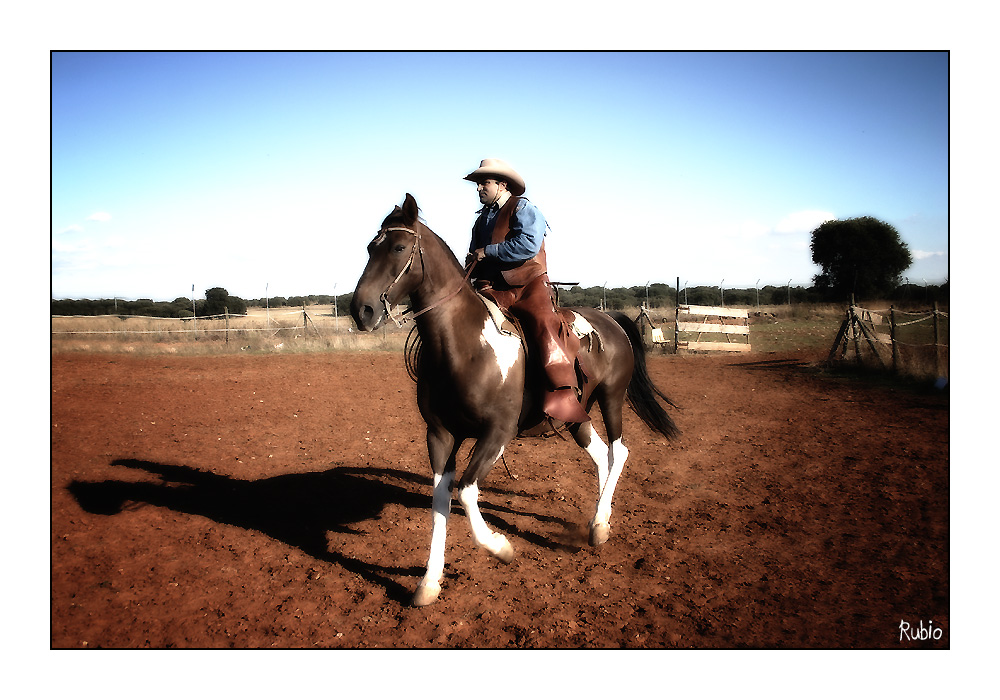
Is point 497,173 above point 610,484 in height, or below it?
above

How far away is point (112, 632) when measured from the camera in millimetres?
3576

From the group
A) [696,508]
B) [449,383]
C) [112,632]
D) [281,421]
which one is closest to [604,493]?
[696,508]

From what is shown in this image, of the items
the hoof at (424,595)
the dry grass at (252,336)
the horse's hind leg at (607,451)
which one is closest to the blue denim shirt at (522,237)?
the horse's hind leg at (607,451)

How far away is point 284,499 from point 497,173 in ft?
14.1

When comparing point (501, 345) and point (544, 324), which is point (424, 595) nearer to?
point (501, 345)

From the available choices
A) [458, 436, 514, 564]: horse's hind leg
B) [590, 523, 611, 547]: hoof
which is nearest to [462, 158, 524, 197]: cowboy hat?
[458, 436, 514, 564]: horse's hind leg

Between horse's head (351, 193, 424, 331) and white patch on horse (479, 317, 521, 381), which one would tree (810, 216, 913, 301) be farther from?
horse's head (351, 193, 424, 331)

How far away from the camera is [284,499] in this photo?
6066 mm

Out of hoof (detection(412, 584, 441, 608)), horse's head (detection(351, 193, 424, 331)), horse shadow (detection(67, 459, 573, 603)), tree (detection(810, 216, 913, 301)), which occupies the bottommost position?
hoof (detection(412, 584, 441, 608))

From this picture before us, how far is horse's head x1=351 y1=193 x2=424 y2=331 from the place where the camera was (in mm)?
3324

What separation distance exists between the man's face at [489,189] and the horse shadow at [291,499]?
309cm

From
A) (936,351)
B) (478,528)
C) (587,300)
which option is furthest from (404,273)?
(587,300)
